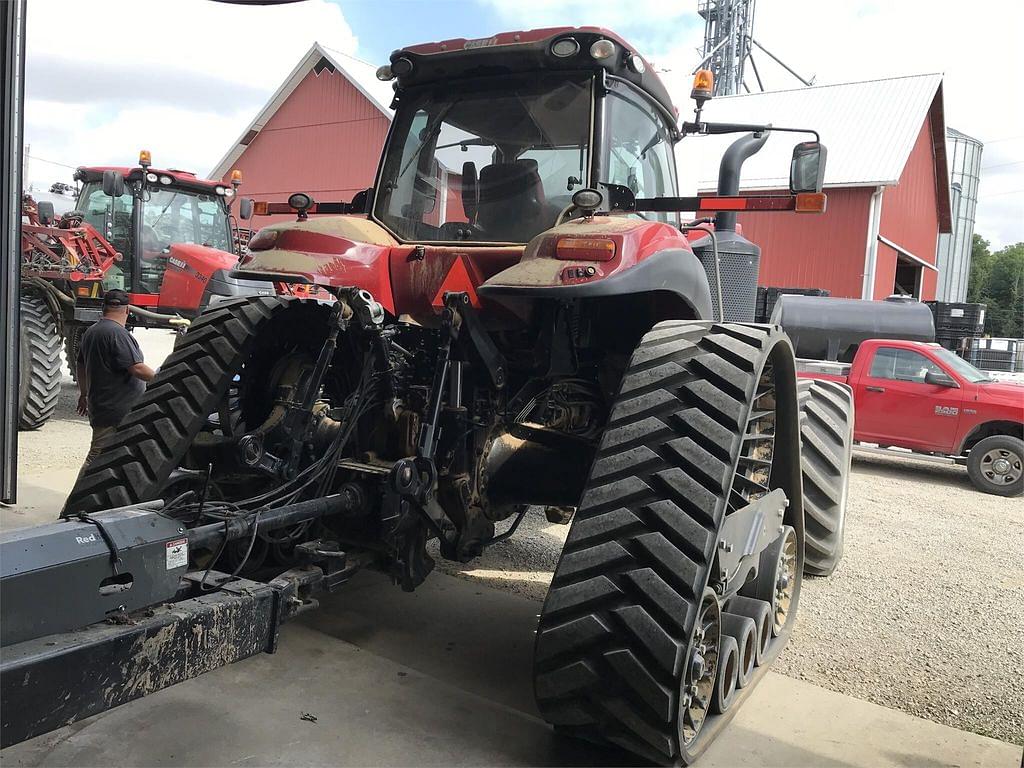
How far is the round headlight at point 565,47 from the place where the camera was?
370 cm

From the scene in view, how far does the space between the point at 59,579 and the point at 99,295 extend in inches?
339

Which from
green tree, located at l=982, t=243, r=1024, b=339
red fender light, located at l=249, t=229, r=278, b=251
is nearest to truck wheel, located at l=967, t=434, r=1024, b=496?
red fender light, located at l=249, t=229, r=278, b=251

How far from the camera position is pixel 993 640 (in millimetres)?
4574

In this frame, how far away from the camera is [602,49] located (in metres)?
3.70

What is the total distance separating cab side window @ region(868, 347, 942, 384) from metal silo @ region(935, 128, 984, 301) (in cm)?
2557

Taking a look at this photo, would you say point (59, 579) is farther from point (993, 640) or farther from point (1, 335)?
point (993, 640)

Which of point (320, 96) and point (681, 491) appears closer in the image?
point (681, 491)

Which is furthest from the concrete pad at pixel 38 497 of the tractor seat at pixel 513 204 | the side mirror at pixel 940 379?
the side mirror at pixel 940 379

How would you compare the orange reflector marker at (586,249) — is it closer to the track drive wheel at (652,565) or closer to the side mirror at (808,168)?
the track drive wheel at (652,565)

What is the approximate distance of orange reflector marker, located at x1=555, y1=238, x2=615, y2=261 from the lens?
9.78 feet

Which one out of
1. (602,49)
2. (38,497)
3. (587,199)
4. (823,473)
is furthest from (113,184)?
(823,473)

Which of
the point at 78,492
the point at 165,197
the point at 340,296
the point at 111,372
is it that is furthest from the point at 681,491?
the point at 165,197

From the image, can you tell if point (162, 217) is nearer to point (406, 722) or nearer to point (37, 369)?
point (37, 369)

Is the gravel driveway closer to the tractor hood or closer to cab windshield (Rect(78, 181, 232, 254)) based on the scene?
the tractor hood
